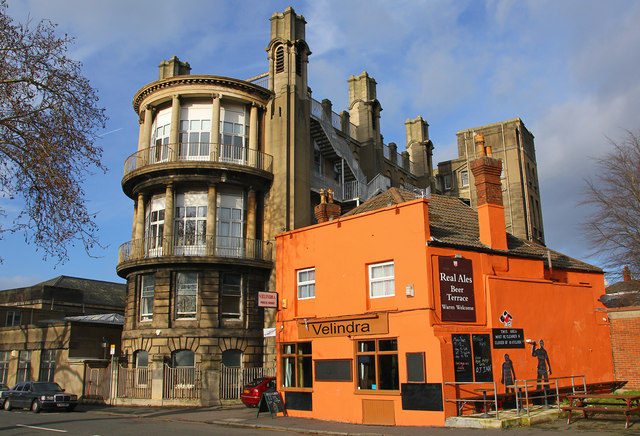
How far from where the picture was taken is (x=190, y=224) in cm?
2798

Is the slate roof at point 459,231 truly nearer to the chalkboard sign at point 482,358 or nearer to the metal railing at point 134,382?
the chalkboard sign at point 482,358

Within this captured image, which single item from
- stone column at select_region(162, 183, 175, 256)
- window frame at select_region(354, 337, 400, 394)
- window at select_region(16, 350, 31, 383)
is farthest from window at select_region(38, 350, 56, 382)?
window frame at select_region(354, 337, 400, 394)

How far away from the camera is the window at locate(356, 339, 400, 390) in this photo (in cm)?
1694

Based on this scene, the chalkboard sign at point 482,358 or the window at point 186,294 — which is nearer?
the chalkboard sign at point 482,358

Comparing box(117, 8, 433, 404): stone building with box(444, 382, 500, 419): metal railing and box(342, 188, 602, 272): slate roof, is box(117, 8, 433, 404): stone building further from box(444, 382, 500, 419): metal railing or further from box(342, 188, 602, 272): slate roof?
box(444, 382, 500, 419): metal railing

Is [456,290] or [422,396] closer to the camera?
[422,396]

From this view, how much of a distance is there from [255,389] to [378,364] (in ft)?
25.4

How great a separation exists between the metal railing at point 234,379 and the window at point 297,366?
17.6 ft

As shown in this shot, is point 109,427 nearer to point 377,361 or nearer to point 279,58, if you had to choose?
point 377,361

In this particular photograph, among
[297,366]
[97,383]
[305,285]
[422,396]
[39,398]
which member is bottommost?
[39,398]

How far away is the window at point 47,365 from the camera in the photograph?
33.3 meters

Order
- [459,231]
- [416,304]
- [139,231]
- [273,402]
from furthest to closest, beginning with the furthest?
1. [139,231]
2. [459,231]
3. [273,402]
4. [416,304]

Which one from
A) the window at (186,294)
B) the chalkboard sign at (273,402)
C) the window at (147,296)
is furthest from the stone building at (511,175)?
the chalkboard sign at (273,402)

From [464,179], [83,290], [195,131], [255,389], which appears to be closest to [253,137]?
[195,131]
